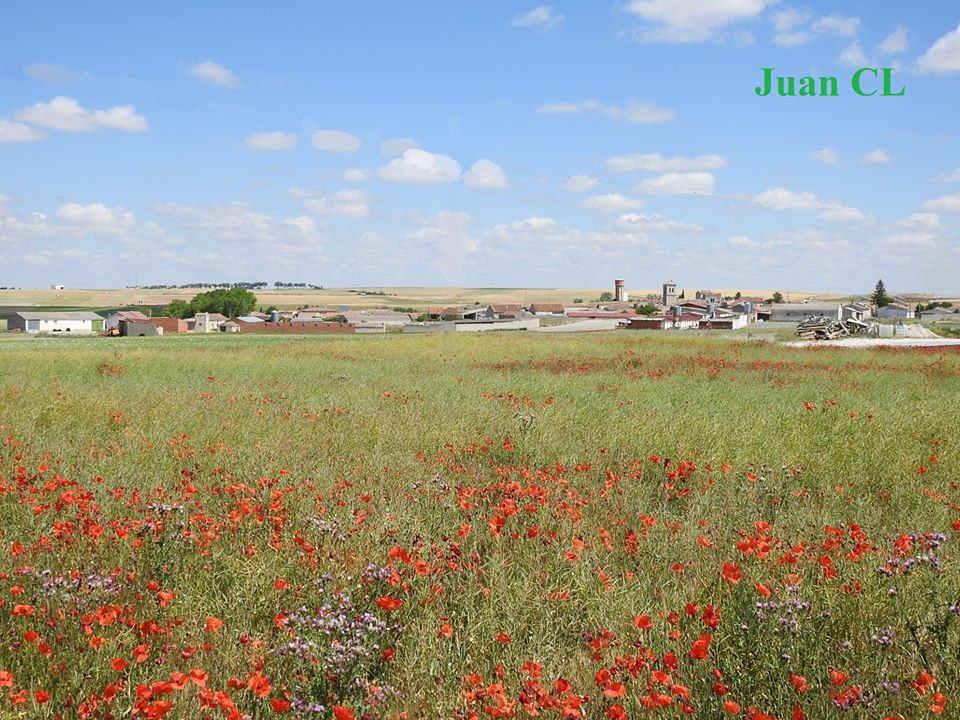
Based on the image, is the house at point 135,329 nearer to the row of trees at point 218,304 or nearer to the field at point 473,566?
the row of trees at point 218,304

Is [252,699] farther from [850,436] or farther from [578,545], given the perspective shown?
[850,436]

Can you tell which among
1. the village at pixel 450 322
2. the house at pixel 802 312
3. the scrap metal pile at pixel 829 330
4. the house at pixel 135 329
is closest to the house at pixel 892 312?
the village at pixel 450 322

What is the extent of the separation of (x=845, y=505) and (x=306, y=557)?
5.34 metres

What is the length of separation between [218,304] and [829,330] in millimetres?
116790

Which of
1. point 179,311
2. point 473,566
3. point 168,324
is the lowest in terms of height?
point 473,566

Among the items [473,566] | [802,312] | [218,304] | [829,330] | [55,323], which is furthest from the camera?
[218,304]

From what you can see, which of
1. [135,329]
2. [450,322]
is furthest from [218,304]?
[450,322]

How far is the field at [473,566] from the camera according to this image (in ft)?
12.0

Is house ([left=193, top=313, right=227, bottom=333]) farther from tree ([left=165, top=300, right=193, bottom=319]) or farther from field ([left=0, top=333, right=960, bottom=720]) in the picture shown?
field ([left=0, top=333, right=960, bottom=720])

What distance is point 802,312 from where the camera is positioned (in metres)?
110

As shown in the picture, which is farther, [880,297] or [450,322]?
[880,297]

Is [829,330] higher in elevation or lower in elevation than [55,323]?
lower

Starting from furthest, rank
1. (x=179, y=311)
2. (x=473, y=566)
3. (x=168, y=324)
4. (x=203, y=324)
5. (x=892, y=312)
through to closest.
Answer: (x=892, y=312) → (x=179, y=311) → (x=203, y=324) → (x=168, y=324) → (x=473, y=566)

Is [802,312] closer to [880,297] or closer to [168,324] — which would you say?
[880,297]
